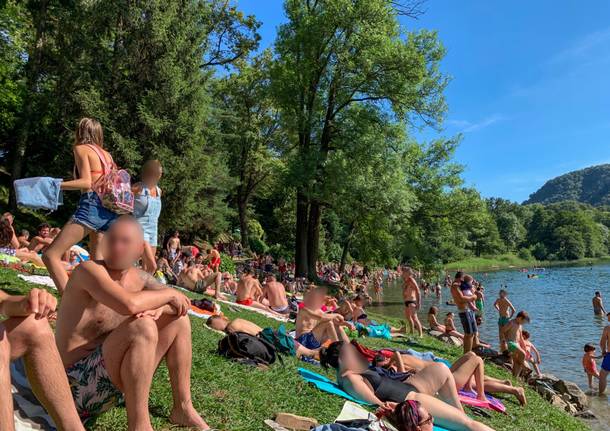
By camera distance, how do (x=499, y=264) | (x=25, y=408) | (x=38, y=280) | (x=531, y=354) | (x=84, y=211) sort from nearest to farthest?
(x=25, y=408)
(x=84, y=211)
(x=38, y=280)
(x=531, y=354)
(x=499, y=264)

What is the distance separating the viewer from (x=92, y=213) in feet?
13.2

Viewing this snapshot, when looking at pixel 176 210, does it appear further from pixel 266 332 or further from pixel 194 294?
pixel 266 332

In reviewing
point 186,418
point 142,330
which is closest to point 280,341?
point 186,418

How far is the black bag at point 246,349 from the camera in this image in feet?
17.9

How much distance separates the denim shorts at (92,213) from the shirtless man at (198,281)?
28.8 ft

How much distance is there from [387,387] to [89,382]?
11.0ft

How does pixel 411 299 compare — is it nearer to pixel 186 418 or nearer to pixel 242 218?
pixel 186 418

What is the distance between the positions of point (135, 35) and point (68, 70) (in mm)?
3069

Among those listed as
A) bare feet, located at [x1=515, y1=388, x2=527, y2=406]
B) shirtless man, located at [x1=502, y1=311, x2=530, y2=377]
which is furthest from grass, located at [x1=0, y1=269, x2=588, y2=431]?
shirtless man, located at [x1=502, y1=311, x2=530, y2=377]

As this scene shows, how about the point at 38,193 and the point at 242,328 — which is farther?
the point at 242,328

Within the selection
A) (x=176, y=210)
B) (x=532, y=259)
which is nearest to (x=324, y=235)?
(x=176, y=210)

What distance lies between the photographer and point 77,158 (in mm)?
4133

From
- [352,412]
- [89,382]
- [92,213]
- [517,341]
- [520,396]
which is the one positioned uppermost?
[92,213]

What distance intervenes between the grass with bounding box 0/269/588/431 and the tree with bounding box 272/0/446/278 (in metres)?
15.7
